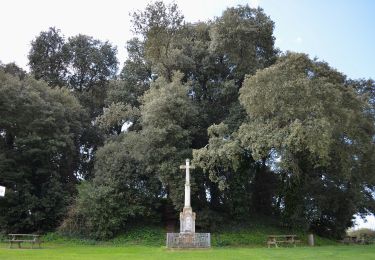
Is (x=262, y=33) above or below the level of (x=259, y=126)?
above

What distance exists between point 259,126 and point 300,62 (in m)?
4.50

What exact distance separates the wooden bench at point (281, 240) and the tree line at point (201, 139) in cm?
241

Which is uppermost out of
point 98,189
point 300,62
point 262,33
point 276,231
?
point 262,33

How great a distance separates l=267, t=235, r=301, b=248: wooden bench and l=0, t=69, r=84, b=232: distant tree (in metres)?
15.1

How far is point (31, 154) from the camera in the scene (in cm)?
3175

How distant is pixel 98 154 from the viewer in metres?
32.4

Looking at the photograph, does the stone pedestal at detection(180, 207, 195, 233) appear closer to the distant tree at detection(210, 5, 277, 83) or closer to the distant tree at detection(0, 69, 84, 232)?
the distant tree at detection(0, 69, 84, 232)

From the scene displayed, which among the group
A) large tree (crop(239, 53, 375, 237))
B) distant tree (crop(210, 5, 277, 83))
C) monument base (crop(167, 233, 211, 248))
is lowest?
monument base (crop(167, 233, 211, 248))

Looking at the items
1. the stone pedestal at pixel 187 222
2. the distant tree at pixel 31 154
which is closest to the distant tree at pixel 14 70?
the distant tree at pixel 31 154

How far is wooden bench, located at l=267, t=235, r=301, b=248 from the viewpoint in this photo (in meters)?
26.3

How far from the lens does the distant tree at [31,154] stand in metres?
30.8

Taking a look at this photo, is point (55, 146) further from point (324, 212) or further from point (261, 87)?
point (324, 212)

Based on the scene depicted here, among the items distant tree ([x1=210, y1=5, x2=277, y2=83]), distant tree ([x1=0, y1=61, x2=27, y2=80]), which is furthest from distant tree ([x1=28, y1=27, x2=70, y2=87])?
distant tree ([x1=210, y1=5, x2=277, y2=83])

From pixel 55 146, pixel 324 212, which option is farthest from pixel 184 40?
pixel 324 212
